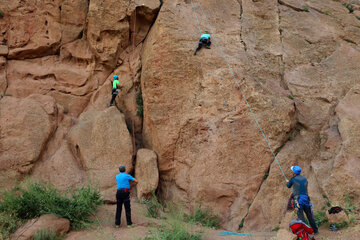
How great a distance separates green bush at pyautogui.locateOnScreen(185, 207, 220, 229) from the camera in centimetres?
785

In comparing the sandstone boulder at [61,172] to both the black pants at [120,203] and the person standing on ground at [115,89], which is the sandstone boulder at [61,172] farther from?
the black pants at [120,203]

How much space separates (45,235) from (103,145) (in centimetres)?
375

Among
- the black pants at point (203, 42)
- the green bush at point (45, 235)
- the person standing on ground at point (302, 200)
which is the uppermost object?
the black pants at point (203, 42)

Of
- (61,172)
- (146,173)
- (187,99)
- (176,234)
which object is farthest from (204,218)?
(61,172)

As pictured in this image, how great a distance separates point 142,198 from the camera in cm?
Answer: 864

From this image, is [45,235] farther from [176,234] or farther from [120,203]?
[176,234]

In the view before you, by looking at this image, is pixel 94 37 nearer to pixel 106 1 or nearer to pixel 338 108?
pixel 106 1

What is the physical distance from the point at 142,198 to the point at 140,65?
494 cm

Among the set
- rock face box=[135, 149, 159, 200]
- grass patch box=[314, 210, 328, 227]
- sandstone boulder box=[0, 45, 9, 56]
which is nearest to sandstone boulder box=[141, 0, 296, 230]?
rock face box=[135, 149, 159, 200]

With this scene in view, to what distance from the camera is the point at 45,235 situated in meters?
6.05

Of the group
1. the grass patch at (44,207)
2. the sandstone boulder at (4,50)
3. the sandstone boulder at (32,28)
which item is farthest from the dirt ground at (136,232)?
the sandstone boulder at (4,50)

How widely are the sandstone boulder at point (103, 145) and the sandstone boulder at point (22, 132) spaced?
904 millimetres

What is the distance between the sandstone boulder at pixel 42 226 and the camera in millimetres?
6062

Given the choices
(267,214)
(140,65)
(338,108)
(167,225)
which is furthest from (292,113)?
(140,65)
